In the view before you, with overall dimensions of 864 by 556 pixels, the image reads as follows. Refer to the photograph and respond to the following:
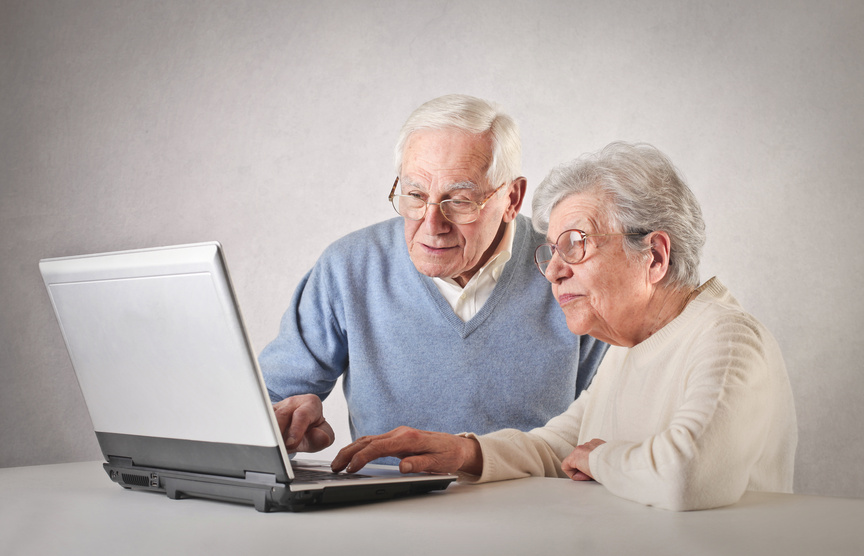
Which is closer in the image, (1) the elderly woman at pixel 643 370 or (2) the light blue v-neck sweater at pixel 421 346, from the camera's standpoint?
(1) the elderly woman at pixel 643 370

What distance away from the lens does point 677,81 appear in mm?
3080

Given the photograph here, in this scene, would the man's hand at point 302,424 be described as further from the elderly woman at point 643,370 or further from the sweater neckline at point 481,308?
the sweater neckline at point 481,308

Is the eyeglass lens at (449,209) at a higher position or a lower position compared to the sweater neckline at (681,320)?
higher

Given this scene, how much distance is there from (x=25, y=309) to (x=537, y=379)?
2.56 meters

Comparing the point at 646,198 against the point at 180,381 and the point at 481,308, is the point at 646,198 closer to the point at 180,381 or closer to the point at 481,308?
the point at 481,308

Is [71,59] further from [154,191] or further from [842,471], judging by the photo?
[842,471]

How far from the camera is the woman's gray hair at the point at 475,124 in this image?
5.67 ft

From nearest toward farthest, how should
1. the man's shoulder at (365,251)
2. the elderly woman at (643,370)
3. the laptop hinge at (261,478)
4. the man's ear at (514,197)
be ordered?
the laptop hinge at (261,478) → the elderly woman at (643,370) → the man's ear at (514,197) → the man's shoulder at (365,251)

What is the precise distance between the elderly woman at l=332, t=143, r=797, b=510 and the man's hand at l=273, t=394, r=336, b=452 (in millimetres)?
211

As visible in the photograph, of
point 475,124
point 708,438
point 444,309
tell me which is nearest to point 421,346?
point 444,309

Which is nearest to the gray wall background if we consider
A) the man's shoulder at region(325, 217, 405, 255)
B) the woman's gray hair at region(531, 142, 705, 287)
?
the man's shoulder at region(325, 217, 405, 255)

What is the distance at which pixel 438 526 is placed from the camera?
851 millimetres

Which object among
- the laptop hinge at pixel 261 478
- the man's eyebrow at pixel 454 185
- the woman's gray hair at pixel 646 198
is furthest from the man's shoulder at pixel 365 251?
the laptop hinge at pixel 261 478

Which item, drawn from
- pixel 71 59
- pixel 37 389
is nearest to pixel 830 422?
pixel 37 389
